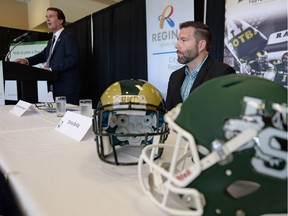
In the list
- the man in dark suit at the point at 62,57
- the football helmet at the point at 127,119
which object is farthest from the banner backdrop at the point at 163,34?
Result: the football helmet at the point at 127,119

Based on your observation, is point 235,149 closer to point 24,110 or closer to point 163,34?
point 24,110

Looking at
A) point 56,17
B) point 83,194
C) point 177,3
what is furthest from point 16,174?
point 177,3

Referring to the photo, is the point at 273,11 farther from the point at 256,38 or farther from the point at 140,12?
the point at 140,12

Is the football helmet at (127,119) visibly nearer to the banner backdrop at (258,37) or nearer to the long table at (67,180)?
the long table at (67,180)

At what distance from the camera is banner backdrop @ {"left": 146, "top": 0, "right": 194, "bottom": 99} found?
2.46 m

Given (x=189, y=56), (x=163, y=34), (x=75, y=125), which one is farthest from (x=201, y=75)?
(x=163, y=34)

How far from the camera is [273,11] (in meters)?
1.72

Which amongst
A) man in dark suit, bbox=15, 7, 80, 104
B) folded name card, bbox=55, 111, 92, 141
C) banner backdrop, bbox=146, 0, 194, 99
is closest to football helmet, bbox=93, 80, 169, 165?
folded name card, bbox=55, 111, 92, 141

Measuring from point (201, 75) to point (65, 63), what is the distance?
119cm

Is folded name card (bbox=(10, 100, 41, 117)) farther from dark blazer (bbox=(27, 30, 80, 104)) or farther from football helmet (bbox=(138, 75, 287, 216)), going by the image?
football helmet (bbox=(138, 75, 287, 216))

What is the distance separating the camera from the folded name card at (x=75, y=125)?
81cm

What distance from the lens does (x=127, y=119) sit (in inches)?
27.9

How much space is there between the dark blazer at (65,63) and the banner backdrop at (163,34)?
3.11 ft

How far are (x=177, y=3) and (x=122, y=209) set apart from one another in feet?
7.97
